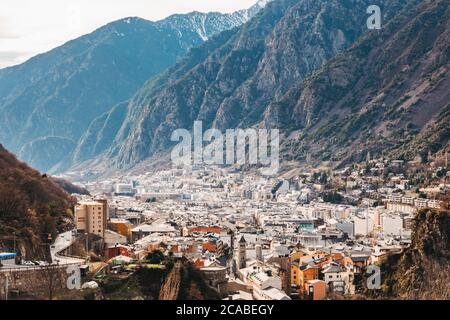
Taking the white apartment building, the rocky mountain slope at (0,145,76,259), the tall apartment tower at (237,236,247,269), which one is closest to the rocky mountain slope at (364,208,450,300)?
the tall apartment tower at (237,236,247,269)

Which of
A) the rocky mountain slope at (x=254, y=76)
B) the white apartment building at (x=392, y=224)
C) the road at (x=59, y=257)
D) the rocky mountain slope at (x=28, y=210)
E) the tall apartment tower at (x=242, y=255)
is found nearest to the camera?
the road at (x=59, y=257)

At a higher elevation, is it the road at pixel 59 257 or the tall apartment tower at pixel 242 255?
the road at pixel 59 257

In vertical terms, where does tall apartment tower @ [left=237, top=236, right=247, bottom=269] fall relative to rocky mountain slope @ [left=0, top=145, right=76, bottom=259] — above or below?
below

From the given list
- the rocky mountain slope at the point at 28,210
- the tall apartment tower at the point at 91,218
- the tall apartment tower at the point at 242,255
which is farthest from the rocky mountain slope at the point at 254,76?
the tall apartment tower at the point at 242,255

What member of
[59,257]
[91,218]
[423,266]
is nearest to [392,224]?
[91,218]

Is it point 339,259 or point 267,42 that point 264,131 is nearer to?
point 267,42

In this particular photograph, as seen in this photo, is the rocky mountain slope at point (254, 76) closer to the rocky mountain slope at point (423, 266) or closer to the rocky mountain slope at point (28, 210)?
the rocky mountain slope at point (28, 210)

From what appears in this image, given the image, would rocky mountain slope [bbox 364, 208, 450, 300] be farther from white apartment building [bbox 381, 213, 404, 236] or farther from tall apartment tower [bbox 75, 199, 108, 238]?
white apartment building [bbox 381, 213, 404, 236]
